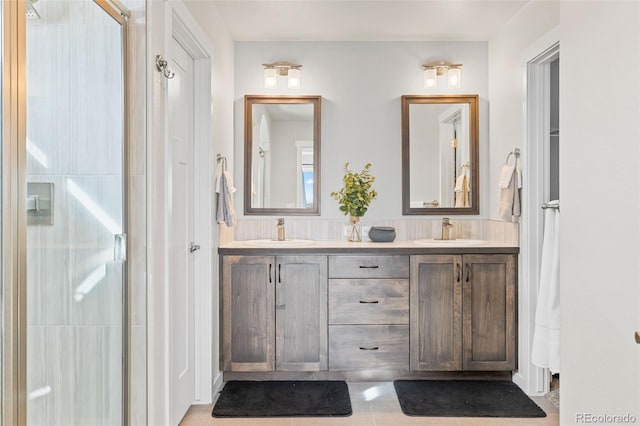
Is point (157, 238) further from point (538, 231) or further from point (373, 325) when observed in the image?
point (538, 231)

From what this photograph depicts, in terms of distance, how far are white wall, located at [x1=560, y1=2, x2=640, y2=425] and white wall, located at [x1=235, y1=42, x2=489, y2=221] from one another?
2.20 metres

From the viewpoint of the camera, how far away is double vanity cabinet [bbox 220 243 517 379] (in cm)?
317

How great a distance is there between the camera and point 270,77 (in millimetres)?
3674

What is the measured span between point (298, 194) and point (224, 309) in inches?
41.1

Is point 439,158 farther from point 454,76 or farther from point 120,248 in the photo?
point 120,248

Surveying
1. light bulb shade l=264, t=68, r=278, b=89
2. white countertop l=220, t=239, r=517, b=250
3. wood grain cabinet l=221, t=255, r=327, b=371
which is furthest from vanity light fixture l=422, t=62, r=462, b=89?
wood grain cabinet l=221, t=255, r=327, b=371

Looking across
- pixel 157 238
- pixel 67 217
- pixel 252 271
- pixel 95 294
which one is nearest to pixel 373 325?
pixel 252 271

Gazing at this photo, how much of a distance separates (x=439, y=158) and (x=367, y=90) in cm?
75

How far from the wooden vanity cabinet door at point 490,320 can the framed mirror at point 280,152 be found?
4.33 ft

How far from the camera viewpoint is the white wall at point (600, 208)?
48.6 inches

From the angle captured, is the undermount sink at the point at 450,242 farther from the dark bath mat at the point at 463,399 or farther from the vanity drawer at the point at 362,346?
the dark bath mat at the point at 463,399

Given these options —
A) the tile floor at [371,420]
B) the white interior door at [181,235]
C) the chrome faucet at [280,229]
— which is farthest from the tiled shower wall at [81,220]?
the chrome faucet at [280,229]

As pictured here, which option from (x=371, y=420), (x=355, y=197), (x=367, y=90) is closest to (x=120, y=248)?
(x=371, y=420)

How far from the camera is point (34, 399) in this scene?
1.39 meters
